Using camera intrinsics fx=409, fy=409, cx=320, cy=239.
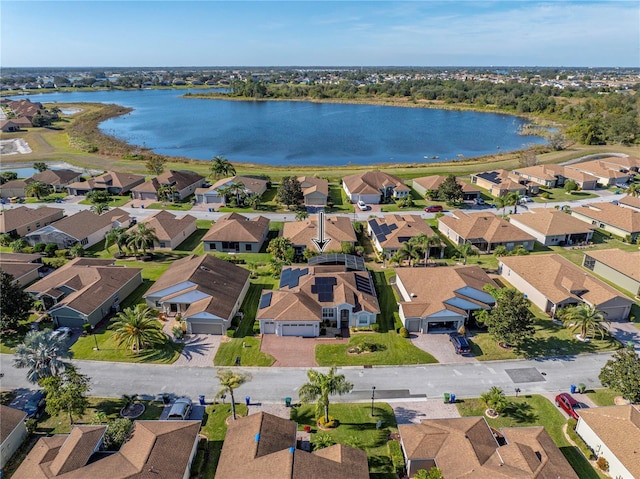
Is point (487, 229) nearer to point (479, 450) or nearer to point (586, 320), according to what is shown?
point (586, 320)

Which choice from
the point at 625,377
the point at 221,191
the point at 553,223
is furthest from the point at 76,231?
the point at 553,223

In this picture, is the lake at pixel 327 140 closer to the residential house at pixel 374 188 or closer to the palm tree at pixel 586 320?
the residential house at pixel 374 188

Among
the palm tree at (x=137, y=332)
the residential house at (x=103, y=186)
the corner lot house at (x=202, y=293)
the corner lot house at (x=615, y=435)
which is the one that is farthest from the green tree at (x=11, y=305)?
the corner lot house at (x=615, y=435)

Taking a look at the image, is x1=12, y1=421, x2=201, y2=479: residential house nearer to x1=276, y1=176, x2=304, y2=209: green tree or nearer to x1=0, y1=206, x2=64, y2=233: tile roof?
x1=0, y1=206, x2=64, y2=233: tile roof

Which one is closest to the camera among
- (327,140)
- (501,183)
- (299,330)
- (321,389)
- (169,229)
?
(321,389)

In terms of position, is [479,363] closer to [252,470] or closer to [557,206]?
[252,470]

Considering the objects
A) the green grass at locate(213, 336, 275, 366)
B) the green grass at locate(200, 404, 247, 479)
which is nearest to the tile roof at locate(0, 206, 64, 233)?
the green grass at locate(213, 336, 275, 366)
